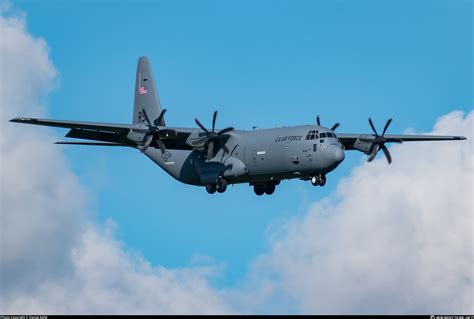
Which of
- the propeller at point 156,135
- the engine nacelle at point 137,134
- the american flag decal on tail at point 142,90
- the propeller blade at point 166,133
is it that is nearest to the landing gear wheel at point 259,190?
the propeller blade at point 166,133

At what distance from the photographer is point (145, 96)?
69.8 m

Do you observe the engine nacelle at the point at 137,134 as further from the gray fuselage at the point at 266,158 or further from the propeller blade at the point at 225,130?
the propeller blade at the point at 225,130

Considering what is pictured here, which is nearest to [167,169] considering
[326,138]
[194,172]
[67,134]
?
[194,172]

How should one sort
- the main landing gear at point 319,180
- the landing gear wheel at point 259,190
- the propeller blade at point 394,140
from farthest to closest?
the propeller blade at point 394,140 < the landing gear wheel at point 259,190 < the main landing gear at point 319,180

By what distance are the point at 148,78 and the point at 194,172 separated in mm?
10625

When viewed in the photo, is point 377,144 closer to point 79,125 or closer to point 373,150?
point 373,150

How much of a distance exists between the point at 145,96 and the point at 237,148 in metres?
11.7

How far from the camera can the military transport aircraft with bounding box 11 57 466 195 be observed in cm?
5741

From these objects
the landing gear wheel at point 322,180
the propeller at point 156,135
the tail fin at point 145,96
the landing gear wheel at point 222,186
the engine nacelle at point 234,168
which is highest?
the tail fin at point 145,96

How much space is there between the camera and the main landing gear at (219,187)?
2370 inches

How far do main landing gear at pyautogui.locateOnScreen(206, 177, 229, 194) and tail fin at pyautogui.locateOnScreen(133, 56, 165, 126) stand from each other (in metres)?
9.64

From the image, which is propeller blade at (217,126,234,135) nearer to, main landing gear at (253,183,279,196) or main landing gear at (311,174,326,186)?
main landing gear at (253,183,279,196)

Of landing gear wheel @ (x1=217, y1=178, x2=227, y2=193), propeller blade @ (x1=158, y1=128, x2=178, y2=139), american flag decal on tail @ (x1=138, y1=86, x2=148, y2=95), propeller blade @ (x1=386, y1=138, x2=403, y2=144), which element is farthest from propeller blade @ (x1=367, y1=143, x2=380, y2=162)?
american flag decal on tail @ (x1=138, y1=86, x2=148, y2=95)

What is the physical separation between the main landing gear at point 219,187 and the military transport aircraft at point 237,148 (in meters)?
0.02
